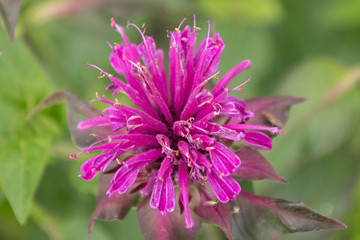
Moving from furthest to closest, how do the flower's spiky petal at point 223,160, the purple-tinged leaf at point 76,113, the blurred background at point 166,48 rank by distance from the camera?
the blurred background at point 166,48, the purple-tinged leaf at point 76,113, the flower's spiky petal at point 223,160

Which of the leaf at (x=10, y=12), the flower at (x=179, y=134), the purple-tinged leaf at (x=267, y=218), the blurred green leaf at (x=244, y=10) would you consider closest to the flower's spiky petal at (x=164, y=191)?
the flower at (x=179, y=134)

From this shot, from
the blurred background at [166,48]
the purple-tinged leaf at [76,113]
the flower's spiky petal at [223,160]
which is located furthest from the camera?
the blurred background at [166,48]

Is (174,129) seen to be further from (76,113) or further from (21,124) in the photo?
(21,124)

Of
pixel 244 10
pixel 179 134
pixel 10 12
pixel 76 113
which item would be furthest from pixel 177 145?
pixel 244 10

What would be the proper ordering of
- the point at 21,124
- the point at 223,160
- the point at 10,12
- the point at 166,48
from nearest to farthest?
1. the point at 223,160
2. the point at 10,12
3. the point at 21,124
4. the point at 166,48

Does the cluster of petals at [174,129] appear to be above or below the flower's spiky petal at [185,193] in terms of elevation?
above

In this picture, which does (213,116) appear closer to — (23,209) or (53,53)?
(23,209)

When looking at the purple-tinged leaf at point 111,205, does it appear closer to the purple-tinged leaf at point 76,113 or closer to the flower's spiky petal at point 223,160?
the purple-tinged leaf at point 76,113

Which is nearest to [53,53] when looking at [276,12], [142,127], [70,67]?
[70,67]
